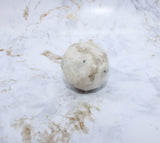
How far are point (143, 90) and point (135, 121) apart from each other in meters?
0.27

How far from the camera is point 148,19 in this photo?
6.01ft

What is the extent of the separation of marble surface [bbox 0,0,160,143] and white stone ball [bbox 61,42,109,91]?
0.38 ft

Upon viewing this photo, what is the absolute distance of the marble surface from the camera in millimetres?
900

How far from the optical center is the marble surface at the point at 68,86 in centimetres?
90

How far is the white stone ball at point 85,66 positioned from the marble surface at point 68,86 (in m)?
0.12

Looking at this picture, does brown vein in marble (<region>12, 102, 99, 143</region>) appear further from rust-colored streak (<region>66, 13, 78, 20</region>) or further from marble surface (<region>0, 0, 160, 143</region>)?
rust-colored streak (<region>66, 13, 78, 20</region>)

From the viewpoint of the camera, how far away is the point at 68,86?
1161 mm

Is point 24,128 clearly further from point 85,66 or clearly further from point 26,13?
point 26,13

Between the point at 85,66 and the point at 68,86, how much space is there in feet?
0.78

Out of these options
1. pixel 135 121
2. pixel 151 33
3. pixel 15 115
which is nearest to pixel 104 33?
pixel 151 33

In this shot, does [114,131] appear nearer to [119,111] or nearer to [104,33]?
[119,111]

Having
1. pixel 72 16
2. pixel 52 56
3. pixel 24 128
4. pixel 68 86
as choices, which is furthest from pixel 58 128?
pixel 72 16

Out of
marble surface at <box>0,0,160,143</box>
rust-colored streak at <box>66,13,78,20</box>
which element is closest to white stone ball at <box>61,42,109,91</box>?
marble surface at <box>0,0,160,143</box>

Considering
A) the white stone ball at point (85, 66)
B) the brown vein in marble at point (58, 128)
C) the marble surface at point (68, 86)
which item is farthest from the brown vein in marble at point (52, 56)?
the brown vein in marble at point (58, 128)
